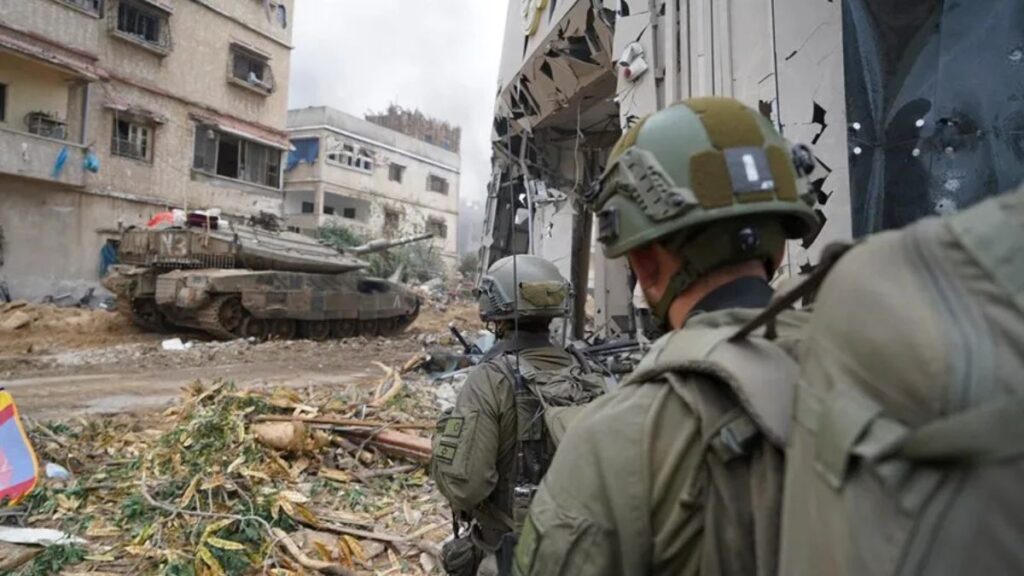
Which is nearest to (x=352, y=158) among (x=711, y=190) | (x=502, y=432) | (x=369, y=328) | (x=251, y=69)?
(x=251, y=69)

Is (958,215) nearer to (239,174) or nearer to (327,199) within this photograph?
(239,174)

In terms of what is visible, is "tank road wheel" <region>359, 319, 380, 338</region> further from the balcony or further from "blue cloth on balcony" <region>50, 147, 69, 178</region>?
"blue cloth on balcony" <region>50, 147, 69, 178</region>

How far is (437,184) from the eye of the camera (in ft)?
112

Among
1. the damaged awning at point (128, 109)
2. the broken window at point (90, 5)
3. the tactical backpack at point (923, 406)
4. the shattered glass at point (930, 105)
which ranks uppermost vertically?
the broken window at point (90, 5)

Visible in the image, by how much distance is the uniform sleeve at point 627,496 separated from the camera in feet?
2.85

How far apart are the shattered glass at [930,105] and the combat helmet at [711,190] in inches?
75.0

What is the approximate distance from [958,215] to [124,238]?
15323 mm

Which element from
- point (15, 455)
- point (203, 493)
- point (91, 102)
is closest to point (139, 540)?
point (203, 493)

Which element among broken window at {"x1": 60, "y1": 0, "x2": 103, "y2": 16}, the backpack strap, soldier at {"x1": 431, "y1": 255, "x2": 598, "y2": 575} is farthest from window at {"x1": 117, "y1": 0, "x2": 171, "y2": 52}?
the backpack strap

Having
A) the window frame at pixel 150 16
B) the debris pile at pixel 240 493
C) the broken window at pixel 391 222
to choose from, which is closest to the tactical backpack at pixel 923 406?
the debris pile at pixel 240 493

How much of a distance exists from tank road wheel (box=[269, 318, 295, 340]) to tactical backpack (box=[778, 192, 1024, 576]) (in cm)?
1367

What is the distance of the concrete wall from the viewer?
15.9 meters

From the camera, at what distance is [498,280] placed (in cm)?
262

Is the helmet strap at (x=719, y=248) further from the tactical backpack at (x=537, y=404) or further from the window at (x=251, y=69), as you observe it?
the window at (x=251, y=69)
